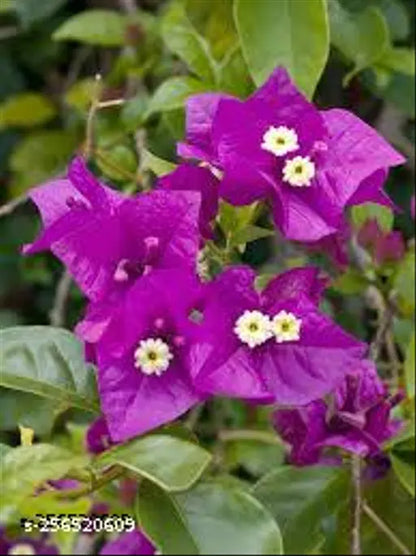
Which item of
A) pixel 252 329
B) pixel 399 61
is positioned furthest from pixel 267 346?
pixel 399 61

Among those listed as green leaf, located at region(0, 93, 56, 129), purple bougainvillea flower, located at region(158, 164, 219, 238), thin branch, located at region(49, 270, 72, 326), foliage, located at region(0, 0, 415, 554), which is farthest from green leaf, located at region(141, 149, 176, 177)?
green leaf, located at region(0, 93, 56, 129)

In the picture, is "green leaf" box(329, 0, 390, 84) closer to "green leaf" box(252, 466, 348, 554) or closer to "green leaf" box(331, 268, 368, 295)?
"green leaf" box(331, 268, 368, 295)

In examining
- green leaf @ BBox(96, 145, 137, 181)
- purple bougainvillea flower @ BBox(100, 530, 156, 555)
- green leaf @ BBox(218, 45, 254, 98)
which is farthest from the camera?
green leaf @ BBox(96, 145, 137, 181)

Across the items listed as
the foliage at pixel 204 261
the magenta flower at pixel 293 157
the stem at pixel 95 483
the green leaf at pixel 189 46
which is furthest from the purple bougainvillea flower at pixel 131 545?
the green leaf at pixel 189 46

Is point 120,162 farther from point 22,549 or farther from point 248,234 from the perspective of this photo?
point 248,234

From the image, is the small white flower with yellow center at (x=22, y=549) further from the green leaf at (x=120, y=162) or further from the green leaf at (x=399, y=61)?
the green leaf at (x=399, y=61)

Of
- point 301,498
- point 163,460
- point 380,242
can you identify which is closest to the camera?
point 163,460
